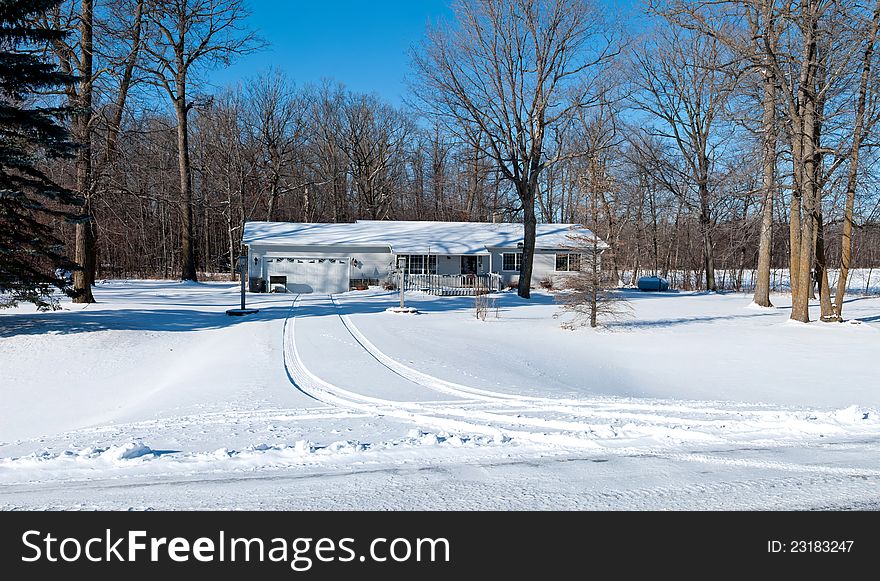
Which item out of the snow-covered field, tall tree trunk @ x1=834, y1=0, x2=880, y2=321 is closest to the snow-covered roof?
tall tree trunk @ x1=834, y1=0, x2=880, y2=321

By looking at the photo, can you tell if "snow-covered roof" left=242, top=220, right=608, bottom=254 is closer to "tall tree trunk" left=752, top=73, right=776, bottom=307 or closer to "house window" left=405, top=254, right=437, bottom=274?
"house window" left=405, top=254, right=437, bottom=274

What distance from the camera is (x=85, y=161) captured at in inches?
742

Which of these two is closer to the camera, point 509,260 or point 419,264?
point 419,264

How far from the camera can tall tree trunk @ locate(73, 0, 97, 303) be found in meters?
18.2

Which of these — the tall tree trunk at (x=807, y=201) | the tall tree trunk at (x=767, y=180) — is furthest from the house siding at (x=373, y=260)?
the tall tree trunk at (x=807, y=201)

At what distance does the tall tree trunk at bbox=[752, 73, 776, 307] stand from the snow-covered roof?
8.78 m

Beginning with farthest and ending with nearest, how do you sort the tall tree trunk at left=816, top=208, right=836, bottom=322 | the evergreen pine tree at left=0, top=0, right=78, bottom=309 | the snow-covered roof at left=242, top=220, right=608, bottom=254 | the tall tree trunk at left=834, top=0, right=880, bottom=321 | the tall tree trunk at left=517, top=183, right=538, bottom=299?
the snow-covered roof at left=242, top=220, right=608, bottom=254
the tall tree trunk at left=517, top=183, right=538, bottom=299
the tall tree trunk at left=816, top=208, right=836, bottom=322
the tall tree trunk at left=834, top=0, right=880, bottom=321
the evergreen pine tree at left=0, top=0, right=78, bottom=309

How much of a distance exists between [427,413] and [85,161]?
658 inches

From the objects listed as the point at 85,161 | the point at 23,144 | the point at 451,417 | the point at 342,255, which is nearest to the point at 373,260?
the point at 342,255

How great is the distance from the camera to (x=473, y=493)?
4266 mm

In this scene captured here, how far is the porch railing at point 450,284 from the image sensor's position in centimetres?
3116

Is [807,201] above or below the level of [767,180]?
below

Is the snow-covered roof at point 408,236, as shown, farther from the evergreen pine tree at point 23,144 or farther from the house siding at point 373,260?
the evergreen pine tree at point 23,144

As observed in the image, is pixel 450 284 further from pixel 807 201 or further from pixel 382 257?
pixel 807 201
